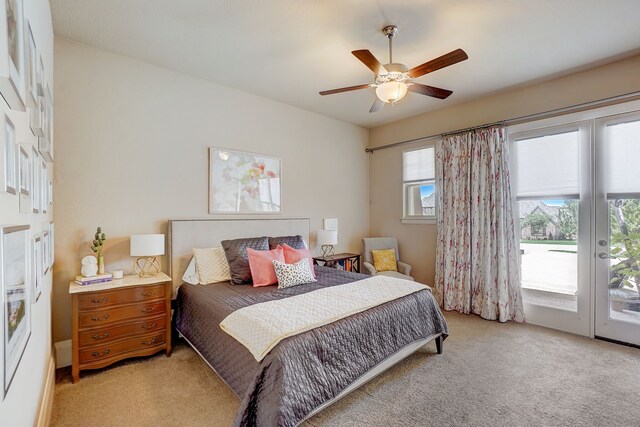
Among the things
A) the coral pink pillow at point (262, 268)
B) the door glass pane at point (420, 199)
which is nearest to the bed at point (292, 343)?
the coral pink pillow at point (262, 268)

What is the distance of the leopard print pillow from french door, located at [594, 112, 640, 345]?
3.05m

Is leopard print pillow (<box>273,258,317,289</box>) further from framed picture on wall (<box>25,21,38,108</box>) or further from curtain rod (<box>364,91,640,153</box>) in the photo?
curtain rod (<box>364,91,640,153</box>)

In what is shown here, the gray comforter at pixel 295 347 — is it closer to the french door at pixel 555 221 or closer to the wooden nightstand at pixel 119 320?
the wooden nightstand at pixel 119 320

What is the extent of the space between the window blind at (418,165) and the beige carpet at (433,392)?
8.32ft

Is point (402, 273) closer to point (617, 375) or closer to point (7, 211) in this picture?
point (617, 375)

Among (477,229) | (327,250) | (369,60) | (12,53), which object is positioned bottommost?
(327,250)

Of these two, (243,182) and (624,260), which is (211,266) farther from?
(624,260)

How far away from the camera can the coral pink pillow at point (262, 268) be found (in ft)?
9.62

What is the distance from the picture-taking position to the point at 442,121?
172 inches

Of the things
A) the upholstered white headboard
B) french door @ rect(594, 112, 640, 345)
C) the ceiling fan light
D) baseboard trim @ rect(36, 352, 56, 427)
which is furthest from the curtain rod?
baseboard trim @ rect(36, 352, 56, 427)

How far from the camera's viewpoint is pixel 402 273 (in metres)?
4.57

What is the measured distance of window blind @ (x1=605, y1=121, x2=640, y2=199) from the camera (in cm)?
296

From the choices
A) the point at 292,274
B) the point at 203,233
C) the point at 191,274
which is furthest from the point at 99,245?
the point at 292,274

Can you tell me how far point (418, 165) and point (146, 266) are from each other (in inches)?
154
